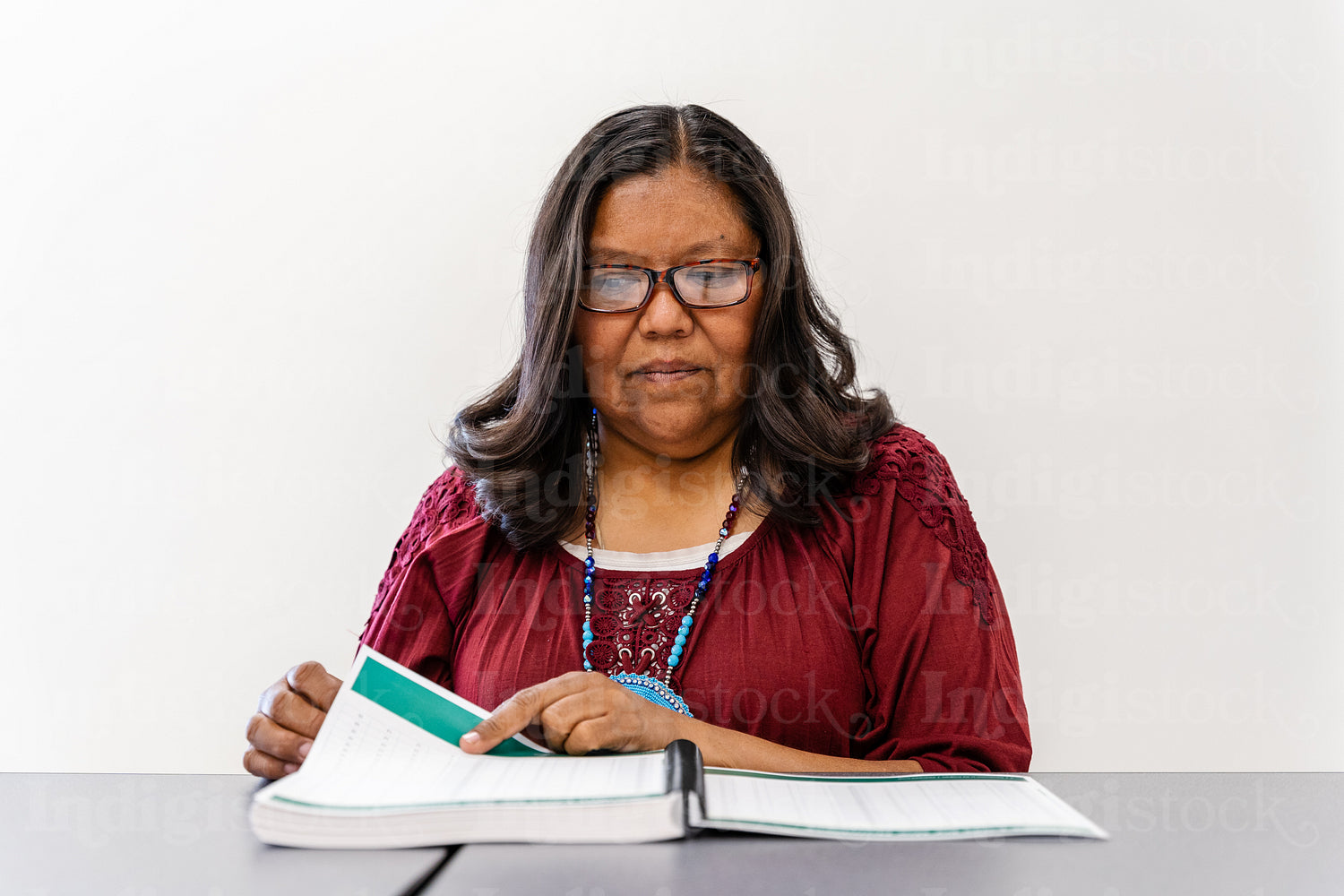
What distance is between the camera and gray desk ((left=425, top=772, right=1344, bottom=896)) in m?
0.57

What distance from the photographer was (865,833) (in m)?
0.64

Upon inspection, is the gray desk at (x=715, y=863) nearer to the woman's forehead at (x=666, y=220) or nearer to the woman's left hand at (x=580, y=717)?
the woman's left hand at (x=580, y=717)

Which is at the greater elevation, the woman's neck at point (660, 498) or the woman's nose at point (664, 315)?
the woman's nose at point (664, 315)

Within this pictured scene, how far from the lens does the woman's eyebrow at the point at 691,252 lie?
4.41 feet

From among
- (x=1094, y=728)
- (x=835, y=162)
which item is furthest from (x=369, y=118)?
(x=1094, y=728)

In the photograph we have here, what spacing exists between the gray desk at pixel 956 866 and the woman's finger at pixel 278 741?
0.42m

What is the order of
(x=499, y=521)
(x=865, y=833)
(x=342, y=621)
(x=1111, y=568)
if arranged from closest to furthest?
1. (x=865, y=833)
2. (x=499, y=521)
3. (x=1111, y=568)
4. (x=342, y=621)

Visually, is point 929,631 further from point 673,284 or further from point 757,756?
point 673,284

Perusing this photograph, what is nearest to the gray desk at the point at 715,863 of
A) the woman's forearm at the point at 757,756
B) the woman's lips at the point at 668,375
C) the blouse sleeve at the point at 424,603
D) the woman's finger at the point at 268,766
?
the woman's finger at the point at 268,766

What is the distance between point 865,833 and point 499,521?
34.6 inches

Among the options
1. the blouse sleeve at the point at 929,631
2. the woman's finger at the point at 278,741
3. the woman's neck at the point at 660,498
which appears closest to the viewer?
the woman's finger at the point at 278,741

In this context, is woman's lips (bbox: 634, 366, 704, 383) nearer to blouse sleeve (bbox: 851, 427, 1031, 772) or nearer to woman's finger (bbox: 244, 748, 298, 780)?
blouse sleeve (bbox: 851, 427, 1031, 772)

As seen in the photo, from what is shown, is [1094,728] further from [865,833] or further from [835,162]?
[865,833]

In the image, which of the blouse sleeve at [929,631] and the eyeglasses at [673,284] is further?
the eyeglasses at [673,284]
